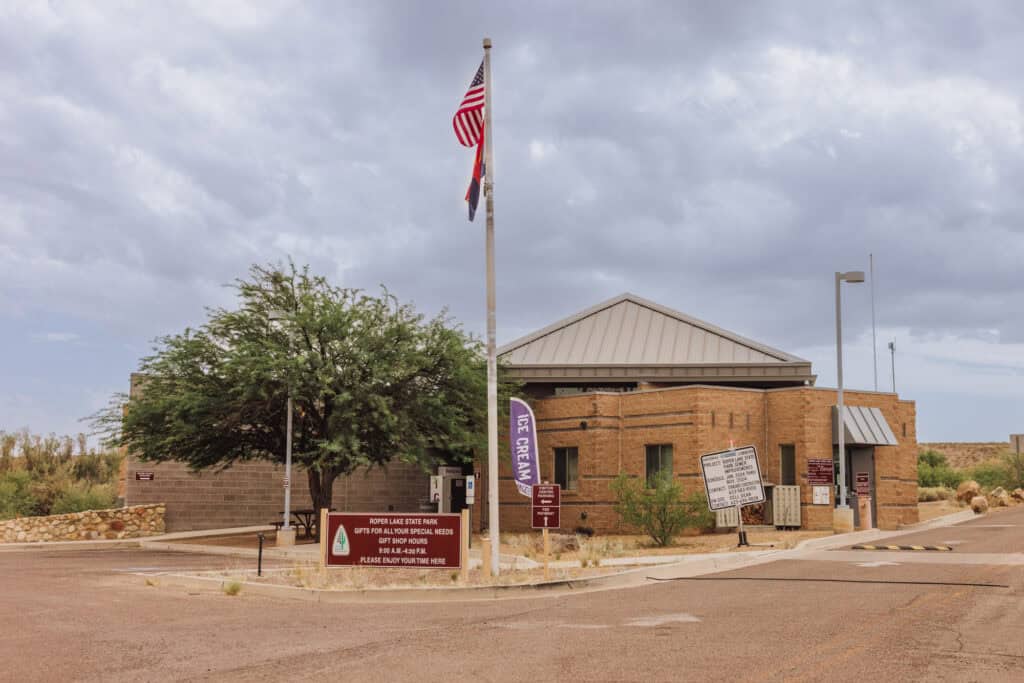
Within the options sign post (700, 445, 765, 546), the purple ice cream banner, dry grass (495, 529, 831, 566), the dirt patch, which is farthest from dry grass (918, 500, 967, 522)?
the dirt patch

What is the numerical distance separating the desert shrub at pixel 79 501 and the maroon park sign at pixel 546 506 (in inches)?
1069

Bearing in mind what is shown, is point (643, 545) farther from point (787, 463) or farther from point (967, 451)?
point (967, 451)

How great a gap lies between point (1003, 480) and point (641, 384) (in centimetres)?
2791

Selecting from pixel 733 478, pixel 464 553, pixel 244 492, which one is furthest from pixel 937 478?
pixel 464 553

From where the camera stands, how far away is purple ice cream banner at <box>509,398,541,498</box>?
21.8m

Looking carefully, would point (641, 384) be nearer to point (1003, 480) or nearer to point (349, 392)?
point (349, 392)

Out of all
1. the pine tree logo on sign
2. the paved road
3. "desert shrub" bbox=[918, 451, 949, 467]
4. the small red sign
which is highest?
the small red sign

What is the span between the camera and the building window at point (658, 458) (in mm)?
34812

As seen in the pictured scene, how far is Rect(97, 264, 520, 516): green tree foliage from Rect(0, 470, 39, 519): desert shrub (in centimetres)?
1070

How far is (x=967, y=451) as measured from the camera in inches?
3836

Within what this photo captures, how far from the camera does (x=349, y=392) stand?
31.4 m

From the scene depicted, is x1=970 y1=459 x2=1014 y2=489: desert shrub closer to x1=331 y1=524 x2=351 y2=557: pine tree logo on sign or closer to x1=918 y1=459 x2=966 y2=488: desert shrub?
x1=918 y1=459 x2=966 y2=488: desert shrub

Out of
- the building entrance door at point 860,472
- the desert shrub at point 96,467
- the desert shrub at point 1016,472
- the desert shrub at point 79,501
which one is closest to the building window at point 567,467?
the building entrance door at point 860,472

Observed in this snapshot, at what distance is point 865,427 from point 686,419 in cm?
618
